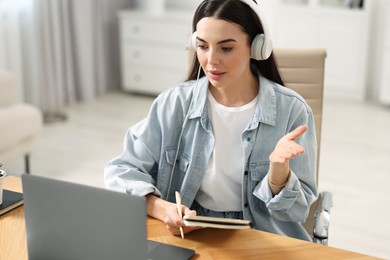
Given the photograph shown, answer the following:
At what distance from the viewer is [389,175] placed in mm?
3699

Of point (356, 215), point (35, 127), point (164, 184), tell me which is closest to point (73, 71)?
point (35, 127)

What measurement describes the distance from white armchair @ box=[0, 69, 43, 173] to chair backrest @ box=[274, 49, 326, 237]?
1795 millimetres

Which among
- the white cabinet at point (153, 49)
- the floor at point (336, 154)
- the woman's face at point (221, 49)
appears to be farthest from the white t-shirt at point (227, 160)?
the white cabinet at point (153, 49)

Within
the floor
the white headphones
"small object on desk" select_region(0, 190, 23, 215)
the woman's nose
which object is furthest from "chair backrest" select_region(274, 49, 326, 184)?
the floor

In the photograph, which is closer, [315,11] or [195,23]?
[195,23]

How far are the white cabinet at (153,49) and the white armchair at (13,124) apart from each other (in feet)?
5.84

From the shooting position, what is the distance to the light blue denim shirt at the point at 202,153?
1.63 metres

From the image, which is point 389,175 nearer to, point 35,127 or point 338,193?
point 338,193

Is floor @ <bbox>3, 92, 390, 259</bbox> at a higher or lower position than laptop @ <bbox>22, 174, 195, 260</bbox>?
lower

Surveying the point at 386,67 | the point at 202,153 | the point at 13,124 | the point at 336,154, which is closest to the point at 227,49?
the point at 202,153

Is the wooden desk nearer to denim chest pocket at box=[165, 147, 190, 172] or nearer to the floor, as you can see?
denim chest pocket at box=[165, 147, 190, 172]

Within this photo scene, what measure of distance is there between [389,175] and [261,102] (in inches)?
88.6

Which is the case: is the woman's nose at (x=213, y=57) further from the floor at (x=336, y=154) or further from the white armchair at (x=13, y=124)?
the white armchair at (x=13, y=124)

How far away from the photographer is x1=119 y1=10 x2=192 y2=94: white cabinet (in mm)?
5129
